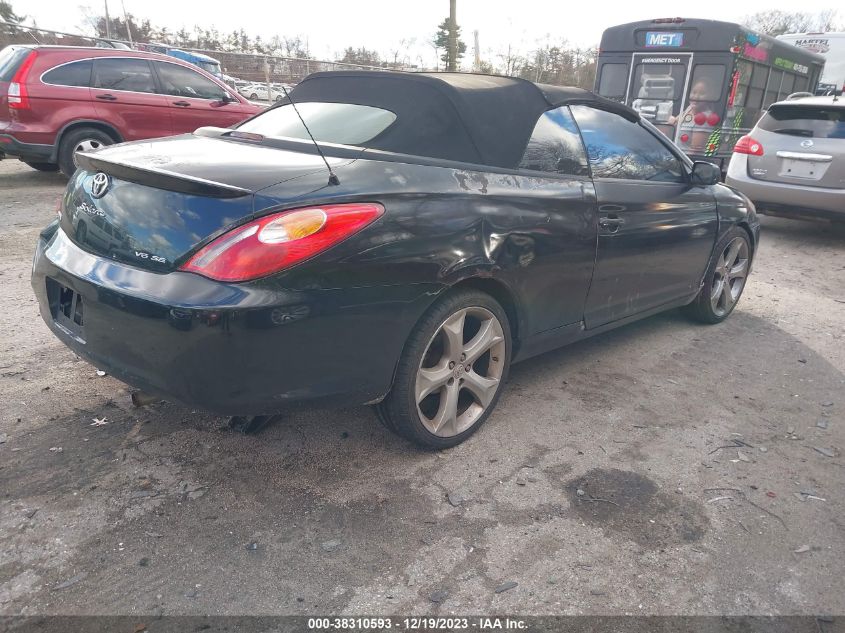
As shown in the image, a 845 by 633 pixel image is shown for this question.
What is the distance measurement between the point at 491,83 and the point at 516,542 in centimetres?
220

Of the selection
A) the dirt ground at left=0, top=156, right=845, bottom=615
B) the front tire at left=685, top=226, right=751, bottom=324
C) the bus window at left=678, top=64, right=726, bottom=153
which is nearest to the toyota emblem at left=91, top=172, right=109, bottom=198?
the dirt ground at left=0, top=156, right=845, bottom=615

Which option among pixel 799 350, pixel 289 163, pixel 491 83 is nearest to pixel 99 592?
pixel 289 163

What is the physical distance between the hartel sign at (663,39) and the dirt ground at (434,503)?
9.55 metres

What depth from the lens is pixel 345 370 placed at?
7.80 ft

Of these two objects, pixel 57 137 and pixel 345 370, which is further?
pixel 57 137

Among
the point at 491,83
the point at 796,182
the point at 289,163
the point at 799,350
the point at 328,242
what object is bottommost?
the point at 799,350

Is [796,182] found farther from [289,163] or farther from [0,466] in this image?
[0,466]

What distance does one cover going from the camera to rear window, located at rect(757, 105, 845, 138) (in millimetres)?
7441

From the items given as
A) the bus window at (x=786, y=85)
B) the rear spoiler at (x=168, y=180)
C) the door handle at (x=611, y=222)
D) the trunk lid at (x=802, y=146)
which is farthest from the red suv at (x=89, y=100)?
the bus window at (x=786, y=85)

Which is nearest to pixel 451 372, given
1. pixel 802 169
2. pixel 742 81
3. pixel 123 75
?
pixel 802 169

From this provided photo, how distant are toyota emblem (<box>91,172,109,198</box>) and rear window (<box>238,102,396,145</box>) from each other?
0.87m

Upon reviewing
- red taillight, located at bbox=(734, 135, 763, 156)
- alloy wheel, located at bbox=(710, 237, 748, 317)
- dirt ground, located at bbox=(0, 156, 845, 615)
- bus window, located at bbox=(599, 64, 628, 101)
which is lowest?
dirt ground, located at bbox=(0, 156, 845, 615)

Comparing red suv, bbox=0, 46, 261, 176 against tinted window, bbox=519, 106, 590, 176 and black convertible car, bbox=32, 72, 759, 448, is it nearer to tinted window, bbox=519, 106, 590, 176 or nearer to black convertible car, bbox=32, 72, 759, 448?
black convertible car, bbox=32, 72, 759, 448

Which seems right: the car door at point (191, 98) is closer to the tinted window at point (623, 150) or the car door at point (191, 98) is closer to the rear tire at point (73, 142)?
the rear tire at point (73, 142)
